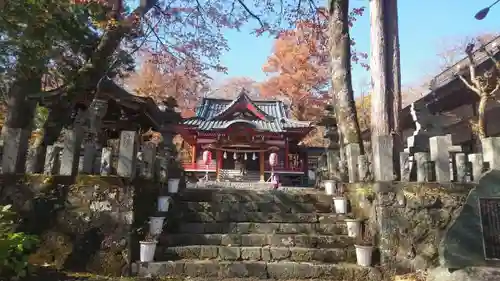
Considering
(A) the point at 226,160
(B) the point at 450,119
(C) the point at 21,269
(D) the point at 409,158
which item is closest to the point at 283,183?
(A) the point at 226,160

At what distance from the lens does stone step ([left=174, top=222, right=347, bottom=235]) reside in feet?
19.2

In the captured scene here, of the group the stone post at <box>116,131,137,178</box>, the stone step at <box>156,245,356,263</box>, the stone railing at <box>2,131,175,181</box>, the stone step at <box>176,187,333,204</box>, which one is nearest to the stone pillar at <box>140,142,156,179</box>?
the stone railing at <box>2,131,175,181</box>

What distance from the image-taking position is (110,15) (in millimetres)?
7781

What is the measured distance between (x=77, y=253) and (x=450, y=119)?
12.1 meters

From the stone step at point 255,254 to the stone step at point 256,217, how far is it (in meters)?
0.85

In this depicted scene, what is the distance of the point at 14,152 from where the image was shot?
5.28m

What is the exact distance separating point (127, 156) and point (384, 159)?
13.0 ft

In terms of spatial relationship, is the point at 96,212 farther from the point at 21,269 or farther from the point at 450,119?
the point at 450,119

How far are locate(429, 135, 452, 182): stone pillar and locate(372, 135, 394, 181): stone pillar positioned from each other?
0.61 meters

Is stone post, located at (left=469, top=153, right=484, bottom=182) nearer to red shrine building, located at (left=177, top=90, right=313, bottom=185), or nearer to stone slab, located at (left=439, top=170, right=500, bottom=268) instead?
stone slab, located at (left=439, top=170, right=500, bottom=268)

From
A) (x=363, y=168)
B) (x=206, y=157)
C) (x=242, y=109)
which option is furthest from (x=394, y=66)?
(x=242, y=109)

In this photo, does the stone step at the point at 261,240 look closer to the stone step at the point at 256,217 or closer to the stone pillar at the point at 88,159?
the stone step at the point at 256,217

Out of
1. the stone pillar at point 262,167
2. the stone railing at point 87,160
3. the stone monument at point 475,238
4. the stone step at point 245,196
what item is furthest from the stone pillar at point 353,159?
the stone pillar at point 262,167

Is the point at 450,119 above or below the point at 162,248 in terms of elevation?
above
